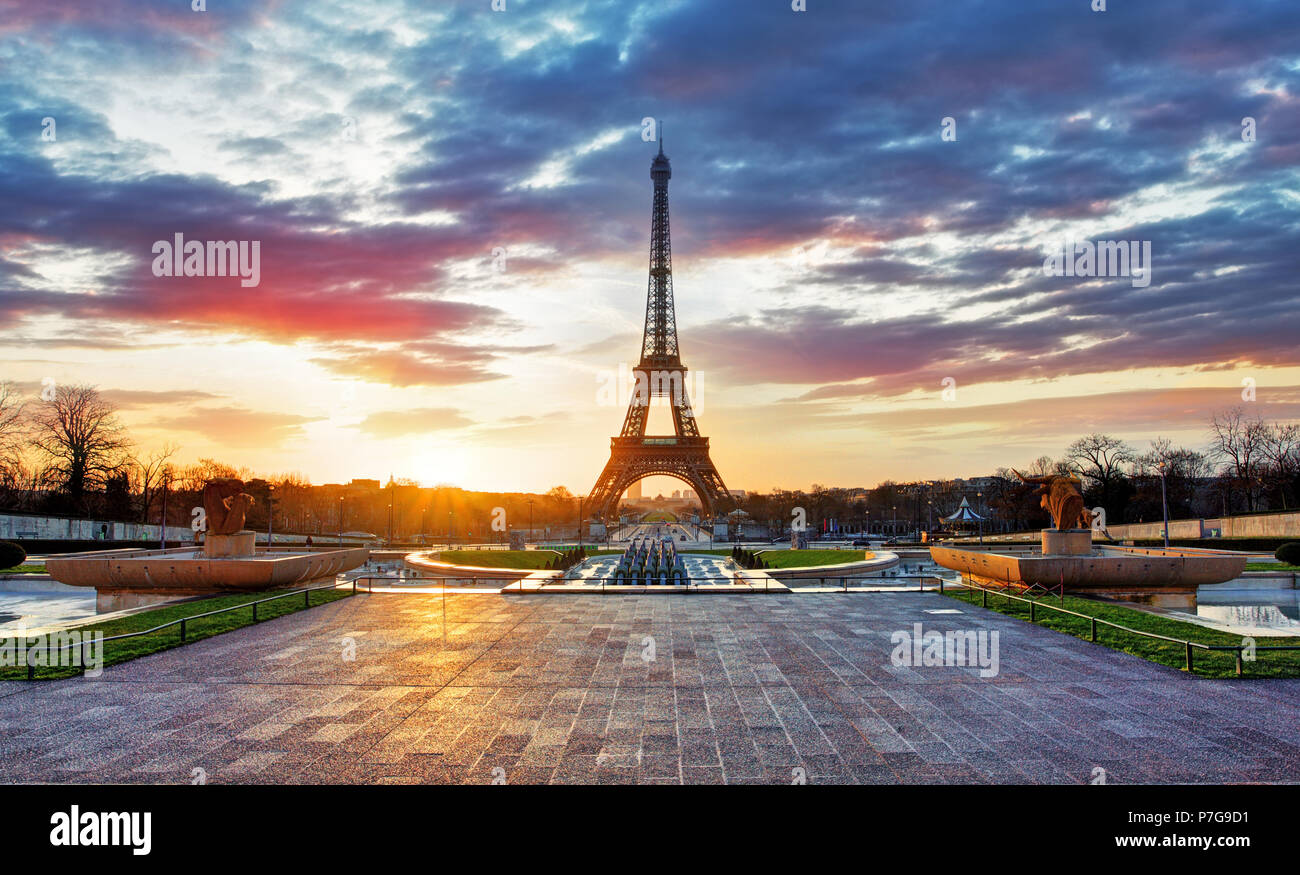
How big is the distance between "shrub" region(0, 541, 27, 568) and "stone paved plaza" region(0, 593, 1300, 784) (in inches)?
835

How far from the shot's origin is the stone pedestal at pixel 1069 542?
74.6ft

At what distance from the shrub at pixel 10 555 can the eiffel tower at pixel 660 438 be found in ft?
186

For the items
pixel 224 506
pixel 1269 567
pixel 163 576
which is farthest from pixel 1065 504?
pixel 163 576

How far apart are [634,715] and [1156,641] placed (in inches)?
406

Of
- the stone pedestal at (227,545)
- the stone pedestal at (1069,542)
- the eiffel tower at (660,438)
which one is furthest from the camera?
the eiffel tower at (660,438)

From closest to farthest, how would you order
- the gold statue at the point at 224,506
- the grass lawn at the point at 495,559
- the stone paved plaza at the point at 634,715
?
the stone paved plaza at the point at 634,715, the gold statue at the point at 224,506, the grass lawn at the point at 495,559

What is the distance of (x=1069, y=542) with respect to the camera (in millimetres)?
22828

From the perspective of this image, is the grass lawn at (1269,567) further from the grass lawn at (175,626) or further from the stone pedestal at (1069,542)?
the grass lawn at (175,626)

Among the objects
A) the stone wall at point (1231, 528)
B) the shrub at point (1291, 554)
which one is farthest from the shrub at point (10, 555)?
the stone wall at point (1231, 528)

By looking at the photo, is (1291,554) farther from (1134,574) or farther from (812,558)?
(812,558)

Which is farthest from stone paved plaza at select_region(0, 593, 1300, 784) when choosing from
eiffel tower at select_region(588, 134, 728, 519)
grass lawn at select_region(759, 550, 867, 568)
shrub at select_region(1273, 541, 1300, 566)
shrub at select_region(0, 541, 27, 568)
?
eiffel tower at select_region(588, 134, 728, 519)

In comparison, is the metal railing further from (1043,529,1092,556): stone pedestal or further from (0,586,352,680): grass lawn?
(0,586,352,680): grass lawn
